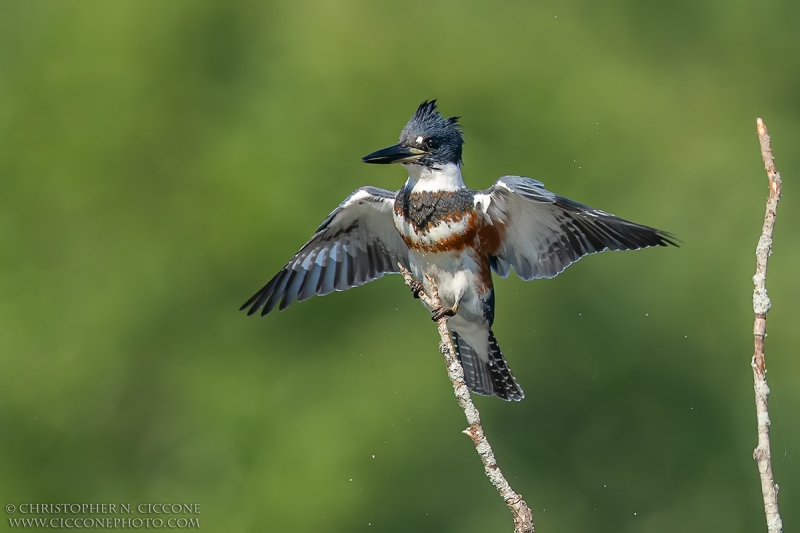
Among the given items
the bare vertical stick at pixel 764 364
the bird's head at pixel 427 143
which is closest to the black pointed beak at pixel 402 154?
the bird's head at pixel 427 143

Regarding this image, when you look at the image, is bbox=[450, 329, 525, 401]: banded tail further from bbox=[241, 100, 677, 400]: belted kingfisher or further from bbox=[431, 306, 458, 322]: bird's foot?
bbox=[431, 306, 458, 322]: bird's foot

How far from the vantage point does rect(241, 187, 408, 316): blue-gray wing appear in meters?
3.75

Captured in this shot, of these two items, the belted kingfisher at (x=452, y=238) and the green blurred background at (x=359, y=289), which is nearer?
the belted kingfisher at (x=452, y=238)

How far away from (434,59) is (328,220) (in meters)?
4.51

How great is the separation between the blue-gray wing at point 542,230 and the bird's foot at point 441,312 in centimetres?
29

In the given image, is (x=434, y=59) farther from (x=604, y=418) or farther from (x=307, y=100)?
(x=604, y=418)

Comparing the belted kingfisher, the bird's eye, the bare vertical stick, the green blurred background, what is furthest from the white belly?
the green blurred background

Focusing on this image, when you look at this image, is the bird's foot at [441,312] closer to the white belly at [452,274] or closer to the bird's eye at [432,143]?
the white belly at [452,274]

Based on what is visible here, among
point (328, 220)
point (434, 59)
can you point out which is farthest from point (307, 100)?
point (328, 220)

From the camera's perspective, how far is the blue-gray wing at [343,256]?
3.75 metres

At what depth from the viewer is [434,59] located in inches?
314

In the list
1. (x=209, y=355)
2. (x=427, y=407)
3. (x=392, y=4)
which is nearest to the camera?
(x=427, y=407)

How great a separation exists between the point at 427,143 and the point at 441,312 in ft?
2.81

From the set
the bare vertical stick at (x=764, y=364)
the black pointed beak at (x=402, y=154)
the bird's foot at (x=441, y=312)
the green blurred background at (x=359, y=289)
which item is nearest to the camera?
the bare vertical stick at (x=764, y=364)
